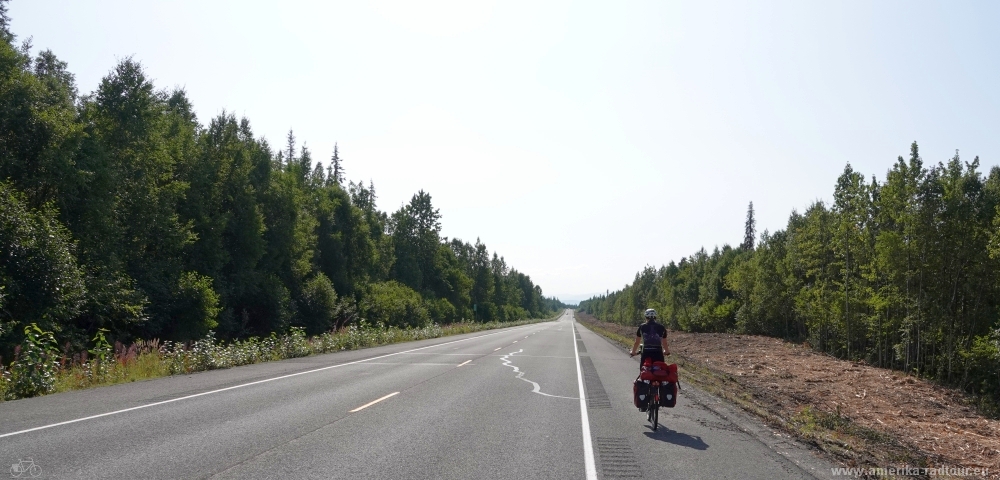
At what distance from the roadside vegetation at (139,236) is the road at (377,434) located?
4386 millimetres

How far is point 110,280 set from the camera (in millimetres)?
24078

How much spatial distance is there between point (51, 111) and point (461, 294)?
79370 millimetres

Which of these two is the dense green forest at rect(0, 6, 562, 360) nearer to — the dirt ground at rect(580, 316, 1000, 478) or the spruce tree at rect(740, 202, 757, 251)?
the dirt ground at rect(580, 316, 1000, 478)

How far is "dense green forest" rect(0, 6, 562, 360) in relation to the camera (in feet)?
62.8

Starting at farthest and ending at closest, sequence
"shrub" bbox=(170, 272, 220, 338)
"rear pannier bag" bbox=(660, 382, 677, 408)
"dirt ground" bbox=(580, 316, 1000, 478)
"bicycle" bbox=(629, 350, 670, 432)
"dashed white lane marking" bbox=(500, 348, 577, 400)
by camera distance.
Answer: "shrub" bbox=(170, 272, 220, 338) → "dashed white lane marking" bbox=(500, 348, 577, 400) → "dirt ground" bbox=(580, 316, 1000, 478) → "rear pannier bag" bbox=(660, 382, 677, 408) → "bicycle" bbox=(629, 350, 670, 432)

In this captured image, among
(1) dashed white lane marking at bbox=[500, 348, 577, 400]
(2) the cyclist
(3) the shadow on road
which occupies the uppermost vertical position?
Answer: (2) the cyclist

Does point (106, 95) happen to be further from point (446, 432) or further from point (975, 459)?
point (975, 459)

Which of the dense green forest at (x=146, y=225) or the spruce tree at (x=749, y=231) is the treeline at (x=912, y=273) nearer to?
the dense green forest at (x=146, y=225)

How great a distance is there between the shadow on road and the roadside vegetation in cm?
1257

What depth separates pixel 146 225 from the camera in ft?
98.9

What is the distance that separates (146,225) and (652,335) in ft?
93.4

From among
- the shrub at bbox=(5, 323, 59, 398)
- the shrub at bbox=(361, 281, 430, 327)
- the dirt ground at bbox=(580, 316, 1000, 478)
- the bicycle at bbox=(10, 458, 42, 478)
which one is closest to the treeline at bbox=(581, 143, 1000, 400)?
the dirt ground at bbox=(580, 316, 1000, 478)

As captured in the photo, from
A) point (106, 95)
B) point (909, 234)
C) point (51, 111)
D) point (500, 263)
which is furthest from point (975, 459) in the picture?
point (500, 263)

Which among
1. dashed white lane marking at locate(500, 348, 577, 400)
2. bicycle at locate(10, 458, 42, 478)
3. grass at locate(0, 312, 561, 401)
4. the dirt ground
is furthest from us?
dashed white lane marking at locate(500, 348, 577, 400)
